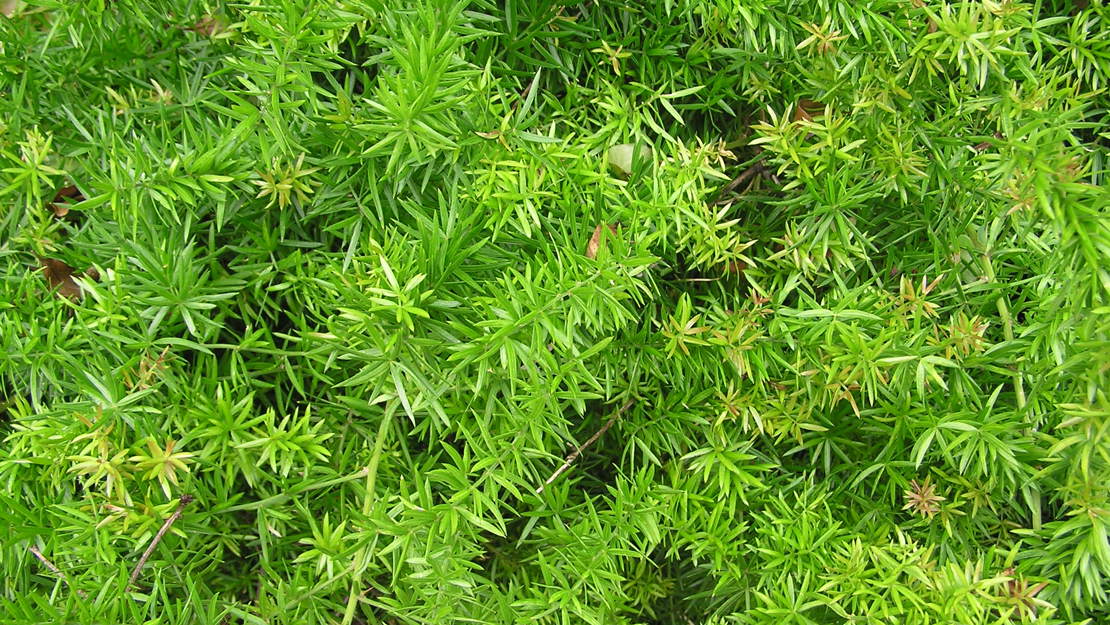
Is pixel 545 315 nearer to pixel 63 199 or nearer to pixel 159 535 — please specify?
A: pixel 159 535

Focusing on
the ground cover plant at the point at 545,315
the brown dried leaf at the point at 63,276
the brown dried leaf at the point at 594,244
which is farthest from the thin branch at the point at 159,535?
the brown dried leaf at the point at 594,244

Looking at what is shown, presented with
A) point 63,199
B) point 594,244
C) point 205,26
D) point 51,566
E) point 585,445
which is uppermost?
point 205,26

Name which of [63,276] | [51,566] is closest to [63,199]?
[63,276]

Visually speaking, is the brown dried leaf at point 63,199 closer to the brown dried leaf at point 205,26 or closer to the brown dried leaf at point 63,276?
the brown dried leaf at point 63,276

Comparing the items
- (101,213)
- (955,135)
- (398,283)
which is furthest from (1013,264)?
(101,213)

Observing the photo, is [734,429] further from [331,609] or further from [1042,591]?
[331,609]

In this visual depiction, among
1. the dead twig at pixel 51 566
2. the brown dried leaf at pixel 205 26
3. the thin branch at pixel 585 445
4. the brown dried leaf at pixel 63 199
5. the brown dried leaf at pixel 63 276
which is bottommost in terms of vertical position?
the dead twig at pixel 51 566

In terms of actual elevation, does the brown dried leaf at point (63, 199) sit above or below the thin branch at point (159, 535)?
above

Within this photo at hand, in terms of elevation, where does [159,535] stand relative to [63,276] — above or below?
below

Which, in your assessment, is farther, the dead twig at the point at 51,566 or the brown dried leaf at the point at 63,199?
the brown dried leaf at the point at 63,199
